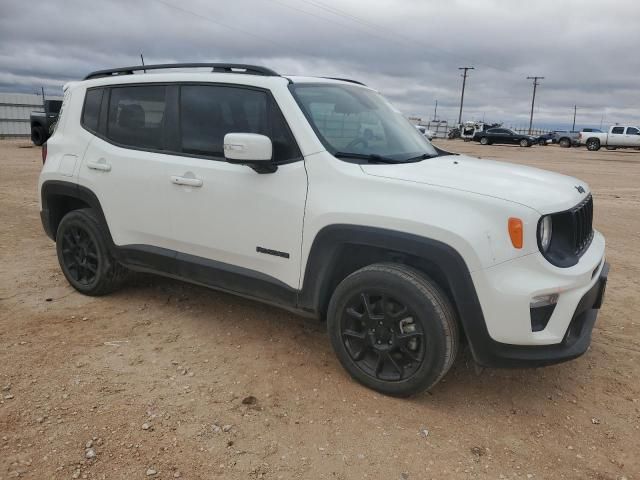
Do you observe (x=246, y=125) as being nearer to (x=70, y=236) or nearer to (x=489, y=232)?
(x=489, y=232)

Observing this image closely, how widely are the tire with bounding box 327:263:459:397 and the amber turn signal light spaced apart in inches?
19.1

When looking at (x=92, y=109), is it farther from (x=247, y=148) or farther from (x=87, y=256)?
(x=247, y=148)

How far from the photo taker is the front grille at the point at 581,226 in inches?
118

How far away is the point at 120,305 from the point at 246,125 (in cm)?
197

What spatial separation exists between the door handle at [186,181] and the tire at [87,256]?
972mm

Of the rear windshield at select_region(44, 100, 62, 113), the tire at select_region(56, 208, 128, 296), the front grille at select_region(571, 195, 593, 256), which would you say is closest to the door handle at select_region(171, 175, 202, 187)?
the tire at select_region(56, 208, 128, 296)

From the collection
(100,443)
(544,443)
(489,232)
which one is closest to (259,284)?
(100,443)

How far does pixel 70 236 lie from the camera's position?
457 cm

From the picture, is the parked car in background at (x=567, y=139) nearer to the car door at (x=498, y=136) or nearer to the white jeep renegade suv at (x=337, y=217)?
the car door at (x=498, y=136)

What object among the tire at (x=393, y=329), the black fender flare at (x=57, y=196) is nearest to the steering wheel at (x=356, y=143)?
the tire at (x=393, y=329)

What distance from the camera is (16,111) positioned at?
26.7 metres

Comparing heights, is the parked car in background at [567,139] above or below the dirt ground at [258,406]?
above

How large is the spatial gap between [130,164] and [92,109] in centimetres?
75

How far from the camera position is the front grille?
299 cm
